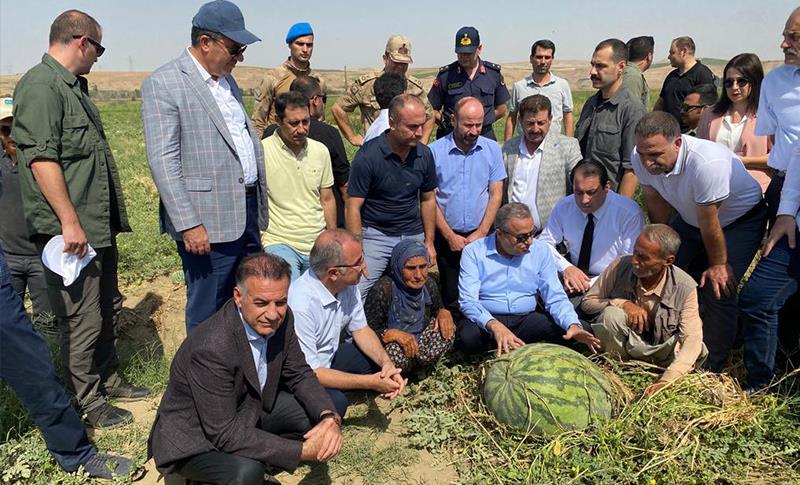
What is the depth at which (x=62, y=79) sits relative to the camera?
3.65m

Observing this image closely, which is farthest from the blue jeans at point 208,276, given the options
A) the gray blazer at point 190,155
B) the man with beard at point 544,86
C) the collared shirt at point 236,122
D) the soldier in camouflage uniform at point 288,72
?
the man with beard at point 544,86

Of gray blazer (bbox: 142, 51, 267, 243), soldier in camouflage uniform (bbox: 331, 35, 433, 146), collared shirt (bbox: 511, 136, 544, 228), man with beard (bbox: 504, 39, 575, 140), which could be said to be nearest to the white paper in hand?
gray blazer (bbox: 142, 51, 267, 243)

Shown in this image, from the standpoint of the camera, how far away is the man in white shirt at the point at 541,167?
5.30 m

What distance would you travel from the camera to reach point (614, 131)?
5.54 metres

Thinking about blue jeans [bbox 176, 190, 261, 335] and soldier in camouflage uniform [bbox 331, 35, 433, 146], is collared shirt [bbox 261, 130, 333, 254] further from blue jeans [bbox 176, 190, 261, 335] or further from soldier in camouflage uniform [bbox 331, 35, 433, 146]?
soldier in camouflage uniform [bbox 331, 35, 433, 146]

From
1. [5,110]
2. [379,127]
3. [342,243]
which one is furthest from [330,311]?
[5,110]

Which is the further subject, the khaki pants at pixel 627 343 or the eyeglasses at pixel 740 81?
the eyeglasses at pixel 740 81

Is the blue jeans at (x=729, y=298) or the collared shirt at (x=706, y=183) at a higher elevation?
the collared shirt at (x=706, y=183)

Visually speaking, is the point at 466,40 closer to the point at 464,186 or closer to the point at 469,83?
the point at 469,83

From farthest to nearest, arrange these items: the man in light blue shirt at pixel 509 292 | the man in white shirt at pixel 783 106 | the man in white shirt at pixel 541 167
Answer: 1. the man in white shirt at pixel 541 167
2. the man in light blue shirt at pixel 509 292
3. the man in white shirt at pixel 783 106

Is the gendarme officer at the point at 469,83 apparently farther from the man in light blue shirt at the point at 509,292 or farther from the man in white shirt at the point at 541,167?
the man in light blue shirt at the point at 509,292

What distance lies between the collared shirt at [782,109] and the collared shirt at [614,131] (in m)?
1.41

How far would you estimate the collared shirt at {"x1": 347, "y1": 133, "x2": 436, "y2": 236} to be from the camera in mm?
4797

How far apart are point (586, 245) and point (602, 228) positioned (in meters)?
0.20
